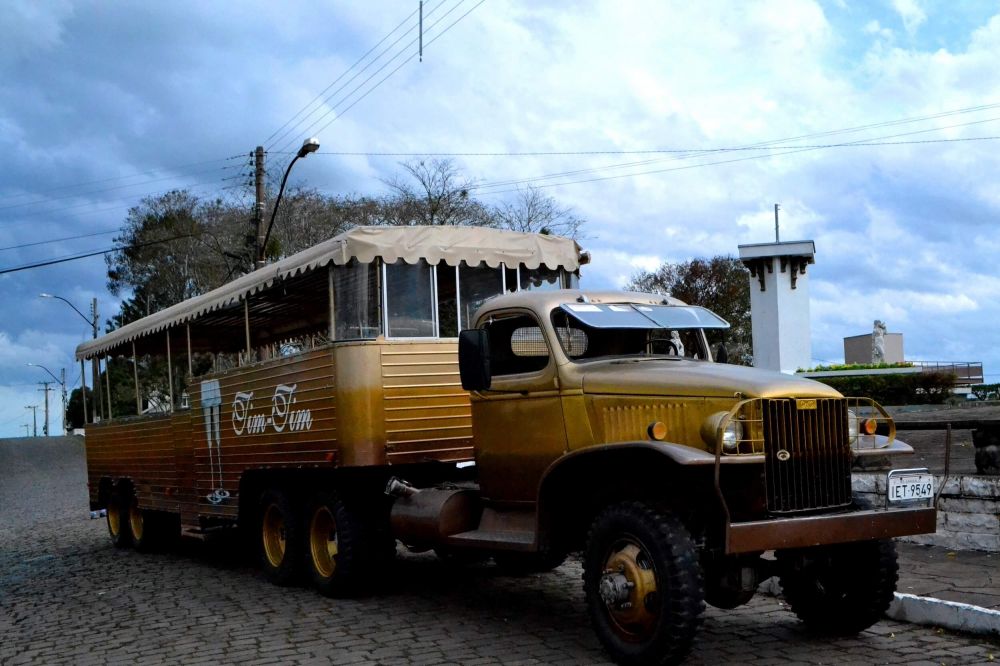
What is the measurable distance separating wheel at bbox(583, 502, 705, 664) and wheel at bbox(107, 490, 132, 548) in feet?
34.9

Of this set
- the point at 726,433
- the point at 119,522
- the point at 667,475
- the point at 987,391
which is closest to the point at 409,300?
the point at 667,475

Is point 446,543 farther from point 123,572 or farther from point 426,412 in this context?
point 123,572

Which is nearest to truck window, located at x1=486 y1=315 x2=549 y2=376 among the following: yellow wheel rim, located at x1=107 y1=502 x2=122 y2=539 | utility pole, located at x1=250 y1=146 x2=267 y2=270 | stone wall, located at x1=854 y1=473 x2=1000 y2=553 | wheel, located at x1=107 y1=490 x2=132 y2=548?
stone wall, located at x1=854 y1=473 x2=1000 y2=553

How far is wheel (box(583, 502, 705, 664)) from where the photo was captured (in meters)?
5.64

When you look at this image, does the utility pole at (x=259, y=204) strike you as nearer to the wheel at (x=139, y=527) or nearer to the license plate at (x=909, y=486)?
the wheel at (x=139, y=527)

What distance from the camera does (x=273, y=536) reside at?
34.2 ft

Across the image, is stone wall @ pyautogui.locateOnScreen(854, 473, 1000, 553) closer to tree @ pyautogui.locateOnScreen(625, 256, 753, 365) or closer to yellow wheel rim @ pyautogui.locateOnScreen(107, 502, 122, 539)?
yellow wheel rim @ pyautogui.locateOnScreen(107, 502, 122, 539)

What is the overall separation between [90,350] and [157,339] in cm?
281

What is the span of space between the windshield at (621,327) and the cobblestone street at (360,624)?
1.99 m

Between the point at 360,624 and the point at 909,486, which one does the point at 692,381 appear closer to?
the point at 909,486

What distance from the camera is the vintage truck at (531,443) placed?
598 cm

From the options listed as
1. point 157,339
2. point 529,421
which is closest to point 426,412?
point 529,421

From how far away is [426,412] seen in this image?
29.0ft

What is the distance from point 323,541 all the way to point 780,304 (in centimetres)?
2684
